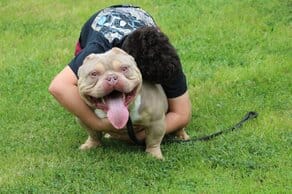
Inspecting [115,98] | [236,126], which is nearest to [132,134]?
[115,98]

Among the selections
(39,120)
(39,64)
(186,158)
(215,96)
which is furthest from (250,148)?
(39,64)

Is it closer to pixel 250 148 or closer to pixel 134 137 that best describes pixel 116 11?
pixel 134 137

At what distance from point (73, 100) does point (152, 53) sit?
60cm

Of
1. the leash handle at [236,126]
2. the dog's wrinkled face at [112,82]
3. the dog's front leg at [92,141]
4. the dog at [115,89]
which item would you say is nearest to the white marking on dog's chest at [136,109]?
the dog at [115,89]

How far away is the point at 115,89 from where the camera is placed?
13.0 ft

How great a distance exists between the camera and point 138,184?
4.12 m

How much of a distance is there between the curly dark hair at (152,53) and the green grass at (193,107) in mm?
592

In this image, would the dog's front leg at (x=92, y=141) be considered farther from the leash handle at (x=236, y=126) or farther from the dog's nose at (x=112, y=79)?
the dog's nose at (x=112, y=79)

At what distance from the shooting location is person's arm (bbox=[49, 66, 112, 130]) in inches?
173

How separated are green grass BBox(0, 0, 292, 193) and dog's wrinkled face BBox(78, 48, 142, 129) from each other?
1.50 ft

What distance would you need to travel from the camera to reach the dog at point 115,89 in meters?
3.96

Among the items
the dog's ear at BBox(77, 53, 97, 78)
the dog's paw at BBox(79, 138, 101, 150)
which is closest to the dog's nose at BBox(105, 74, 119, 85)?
the dog's ear at BBox(77, 53, 97, 78)

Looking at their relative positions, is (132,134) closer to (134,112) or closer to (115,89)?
(134,112)

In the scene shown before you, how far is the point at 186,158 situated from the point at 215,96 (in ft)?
4.84
